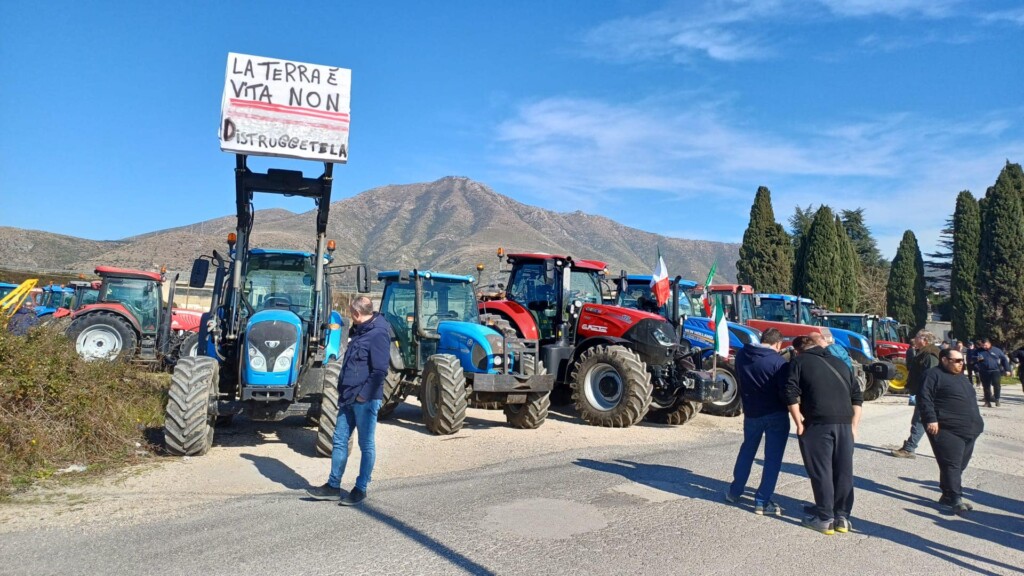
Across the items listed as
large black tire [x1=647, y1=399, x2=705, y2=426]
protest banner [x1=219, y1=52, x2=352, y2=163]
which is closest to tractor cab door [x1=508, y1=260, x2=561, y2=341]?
large black tire [x1=647, y1=399, x2=705, y2=426]

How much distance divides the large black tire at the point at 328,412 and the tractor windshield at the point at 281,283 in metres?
1.40

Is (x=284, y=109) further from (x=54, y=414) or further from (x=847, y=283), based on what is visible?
(x=847, y=283)

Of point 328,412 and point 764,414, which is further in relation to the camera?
point 328,412

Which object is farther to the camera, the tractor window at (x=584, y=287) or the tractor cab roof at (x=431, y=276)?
the tractor window at (x=584, y=287)

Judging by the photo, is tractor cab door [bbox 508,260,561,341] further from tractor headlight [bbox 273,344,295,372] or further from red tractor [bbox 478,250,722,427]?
tractor headlight [bbox 273,344,295,372]

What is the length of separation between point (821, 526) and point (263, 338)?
5713 millimetres

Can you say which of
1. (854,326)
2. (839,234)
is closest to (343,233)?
(839,234)

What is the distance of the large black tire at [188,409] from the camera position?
293 inches

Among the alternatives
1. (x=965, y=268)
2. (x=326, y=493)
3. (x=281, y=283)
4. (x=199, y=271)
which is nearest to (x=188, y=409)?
(x=199, y=271)

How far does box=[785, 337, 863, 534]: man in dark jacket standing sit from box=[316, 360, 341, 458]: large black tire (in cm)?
448

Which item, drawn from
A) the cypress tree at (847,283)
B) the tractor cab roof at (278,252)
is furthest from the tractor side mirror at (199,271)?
the cypress tree at (847,283)

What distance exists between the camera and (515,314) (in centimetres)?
1177

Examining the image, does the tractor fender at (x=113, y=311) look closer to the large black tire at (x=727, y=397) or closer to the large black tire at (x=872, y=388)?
the large black tire at (x=727, y=397)

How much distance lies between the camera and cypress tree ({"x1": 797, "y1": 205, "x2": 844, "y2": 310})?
35.3m
